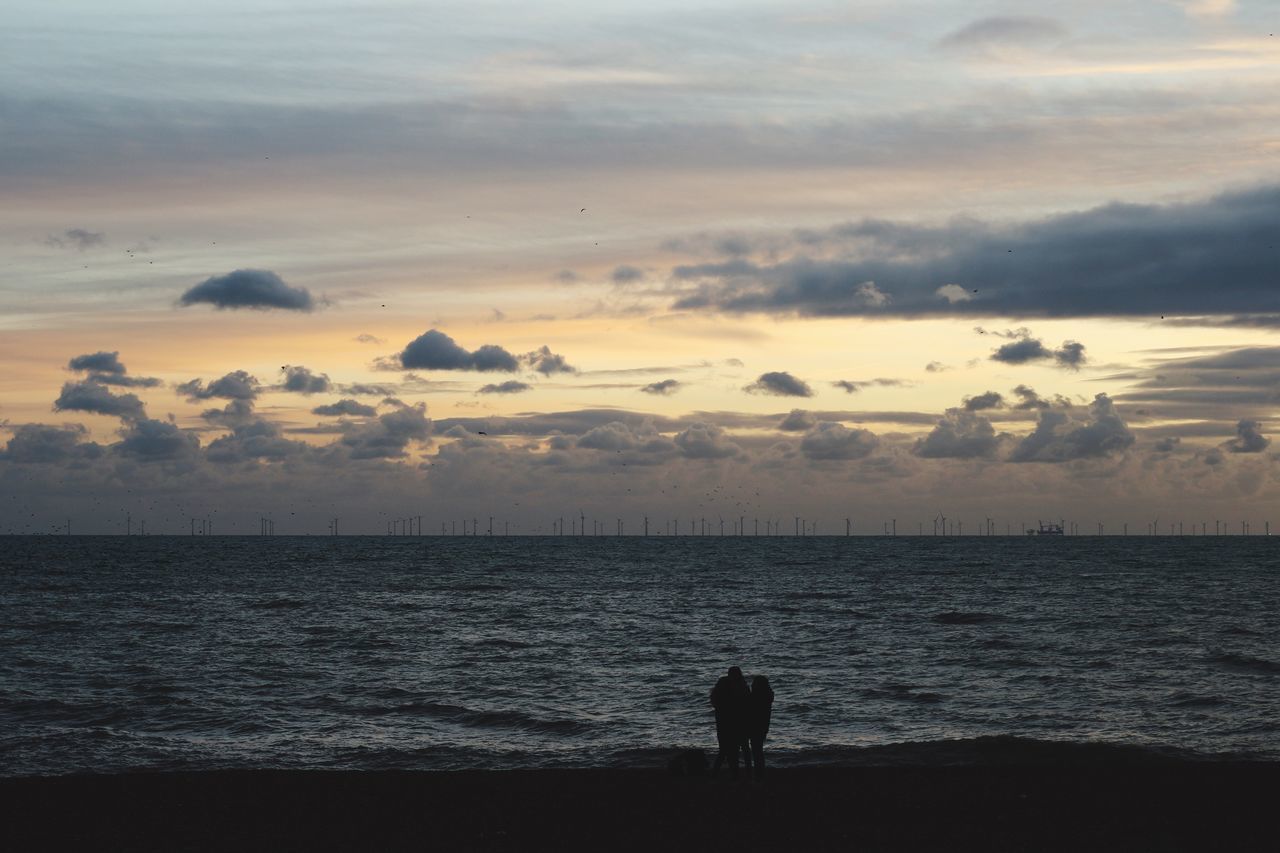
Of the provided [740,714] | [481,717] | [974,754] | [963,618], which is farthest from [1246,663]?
[740,714]

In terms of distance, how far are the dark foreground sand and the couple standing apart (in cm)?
67

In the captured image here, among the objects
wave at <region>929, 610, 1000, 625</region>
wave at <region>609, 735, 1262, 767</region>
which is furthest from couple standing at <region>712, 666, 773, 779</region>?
wave at <region>929, 610, 1000, 625</region>

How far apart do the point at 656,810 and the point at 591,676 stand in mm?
26046

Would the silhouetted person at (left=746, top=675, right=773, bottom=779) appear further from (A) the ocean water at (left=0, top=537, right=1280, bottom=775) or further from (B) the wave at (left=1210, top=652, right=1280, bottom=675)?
(B) the wave at (left=1210, top=652, right=1280, bottom=675)

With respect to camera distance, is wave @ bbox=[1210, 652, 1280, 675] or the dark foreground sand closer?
the dark foreground sand

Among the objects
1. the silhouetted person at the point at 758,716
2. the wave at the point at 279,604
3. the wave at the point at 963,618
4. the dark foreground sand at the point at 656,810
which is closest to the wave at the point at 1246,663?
the wave at the point at 963,618

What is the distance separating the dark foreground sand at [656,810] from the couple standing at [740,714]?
26.5 inches

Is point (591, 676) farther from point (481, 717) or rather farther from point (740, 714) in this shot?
point (740, 714)

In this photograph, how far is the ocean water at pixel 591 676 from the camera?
111 ft

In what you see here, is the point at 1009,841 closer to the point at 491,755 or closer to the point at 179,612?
the point at 491,755

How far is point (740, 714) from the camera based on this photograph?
25.5 meters

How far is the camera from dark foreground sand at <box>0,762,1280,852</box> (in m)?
20.7

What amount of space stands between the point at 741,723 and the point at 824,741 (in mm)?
9508

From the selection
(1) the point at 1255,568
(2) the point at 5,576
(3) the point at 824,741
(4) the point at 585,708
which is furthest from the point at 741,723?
(1) the point at 1255,568
